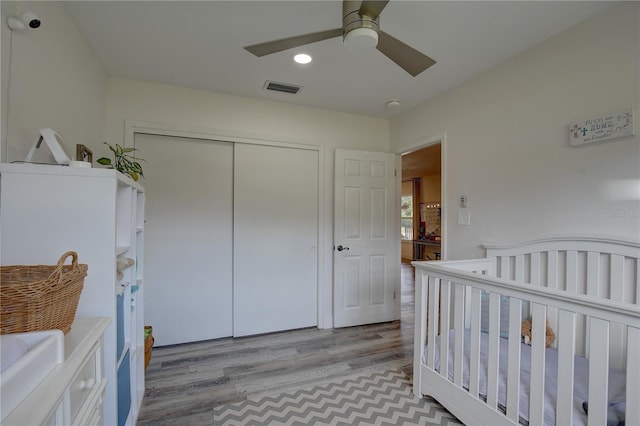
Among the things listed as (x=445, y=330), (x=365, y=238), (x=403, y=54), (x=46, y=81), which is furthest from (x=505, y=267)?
(x=46, y=81)

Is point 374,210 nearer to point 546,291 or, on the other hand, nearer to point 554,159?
point 554,159

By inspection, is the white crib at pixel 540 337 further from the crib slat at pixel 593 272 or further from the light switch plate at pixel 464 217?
the light switch plate at pixel 464 217

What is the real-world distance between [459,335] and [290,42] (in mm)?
1803

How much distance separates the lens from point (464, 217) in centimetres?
258

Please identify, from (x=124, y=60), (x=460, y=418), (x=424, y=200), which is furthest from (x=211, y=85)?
(x=424, y=200)

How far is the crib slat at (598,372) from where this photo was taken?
3.62ft

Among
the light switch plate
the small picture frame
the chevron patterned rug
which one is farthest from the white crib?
the small picture frame

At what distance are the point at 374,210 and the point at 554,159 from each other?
5.70 ft

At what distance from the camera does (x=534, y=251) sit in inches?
79.0

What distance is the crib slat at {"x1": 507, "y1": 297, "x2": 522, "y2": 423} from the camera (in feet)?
4.66

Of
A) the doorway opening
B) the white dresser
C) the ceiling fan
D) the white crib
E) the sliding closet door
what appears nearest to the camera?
the white dresser

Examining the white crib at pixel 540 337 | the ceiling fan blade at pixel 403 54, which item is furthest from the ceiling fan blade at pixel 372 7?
the white crib at pixel 540 337

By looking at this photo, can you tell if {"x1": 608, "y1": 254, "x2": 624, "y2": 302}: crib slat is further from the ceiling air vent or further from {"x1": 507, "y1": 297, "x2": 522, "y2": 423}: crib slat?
the ceiling air vent

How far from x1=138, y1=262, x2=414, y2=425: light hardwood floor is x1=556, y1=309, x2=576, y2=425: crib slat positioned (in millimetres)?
1215
